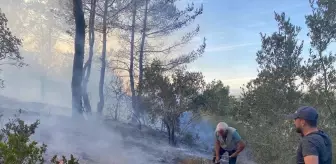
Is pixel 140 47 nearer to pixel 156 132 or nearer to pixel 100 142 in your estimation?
pixel 156 132

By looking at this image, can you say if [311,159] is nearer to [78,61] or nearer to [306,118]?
[306,118]

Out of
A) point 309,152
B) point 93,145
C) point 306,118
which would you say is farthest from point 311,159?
point 93,145

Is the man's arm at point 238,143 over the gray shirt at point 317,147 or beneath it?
beneath

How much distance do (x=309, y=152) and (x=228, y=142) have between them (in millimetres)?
4264

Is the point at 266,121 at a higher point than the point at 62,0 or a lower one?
lower

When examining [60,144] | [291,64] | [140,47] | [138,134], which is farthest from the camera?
[140,47]

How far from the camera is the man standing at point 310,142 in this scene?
9.80 ft

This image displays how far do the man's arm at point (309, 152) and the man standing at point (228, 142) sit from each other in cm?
401

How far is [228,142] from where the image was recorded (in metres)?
7.21

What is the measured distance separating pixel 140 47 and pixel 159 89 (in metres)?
7.44

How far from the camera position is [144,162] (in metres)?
9.37

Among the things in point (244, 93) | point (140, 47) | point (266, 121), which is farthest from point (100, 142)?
point (140, 47)

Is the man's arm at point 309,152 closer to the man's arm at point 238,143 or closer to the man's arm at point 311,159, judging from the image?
the man's arm at point 311,159

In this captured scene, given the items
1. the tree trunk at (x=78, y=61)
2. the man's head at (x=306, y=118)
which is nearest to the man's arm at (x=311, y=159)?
the man's head at (x=306, y=118)
